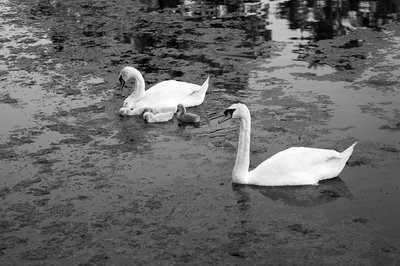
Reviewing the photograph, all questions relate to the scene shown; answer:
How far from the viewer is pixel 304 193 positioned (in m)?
8.48

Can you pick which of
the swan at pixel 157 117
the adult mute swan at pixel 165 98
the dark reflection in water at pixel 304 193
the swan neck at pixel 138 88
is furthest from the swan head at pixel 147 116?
the dark reflection in water at pixel 304 193

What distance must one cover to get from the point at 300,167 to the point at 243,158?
2.40 ft

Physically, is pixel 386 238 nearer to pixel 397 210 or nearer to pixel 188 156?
pixel 397 210

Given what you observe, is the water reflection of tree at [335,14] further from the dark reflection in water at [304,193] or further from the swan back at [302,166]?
the dark reflection in water at [304,193]

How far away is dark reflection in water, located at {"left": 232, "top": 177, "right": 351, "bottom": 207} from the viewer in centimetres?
830

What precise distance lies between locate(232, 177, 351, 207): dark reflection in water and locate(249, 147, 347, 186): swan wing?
0.27 feet

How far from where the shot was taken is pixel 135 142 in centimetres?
1052

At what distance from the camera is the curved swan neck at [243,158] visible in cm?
876

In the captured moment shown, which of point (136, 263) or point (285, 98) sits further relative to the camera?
point (285, 98)

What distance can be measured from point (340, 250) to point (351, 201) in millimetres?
1230

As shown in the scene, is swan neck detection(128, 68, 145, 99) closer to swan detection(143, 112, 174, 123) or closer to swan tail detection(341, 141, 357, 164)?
swan detection(143, 112, 174, 123)

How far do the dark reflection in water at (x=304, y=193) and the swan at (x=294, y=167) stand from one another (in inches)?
2.7

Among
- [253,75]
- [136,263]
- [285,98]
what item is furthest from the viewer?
[253,75]

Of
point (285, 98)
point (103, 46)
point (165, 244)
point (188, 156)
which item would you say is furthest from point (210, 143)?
point (103, 46)
